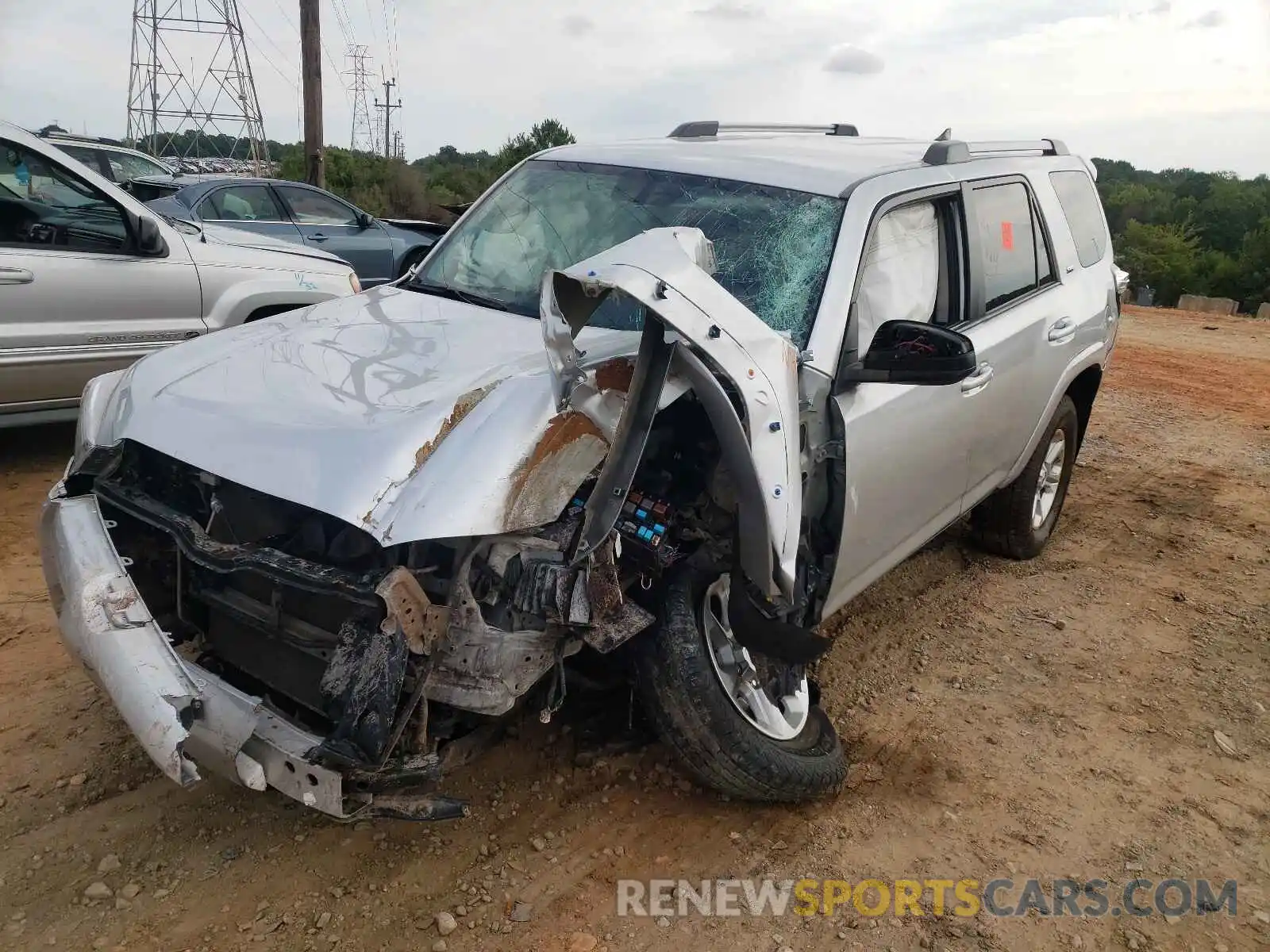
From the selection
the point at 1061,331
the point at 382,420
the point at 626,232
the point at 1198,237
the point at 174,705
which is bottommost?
the point at 174,705

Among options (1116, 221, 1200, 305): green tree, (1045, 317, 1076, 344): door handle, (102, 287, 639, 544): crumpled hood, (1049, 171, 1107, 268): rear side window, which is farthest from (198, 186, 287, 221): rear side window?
(1116, 221, 1200, 305): green tree

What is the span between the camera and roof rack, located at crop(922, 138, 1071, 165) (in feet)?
11.6

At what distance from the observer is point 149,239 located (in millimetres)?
5160

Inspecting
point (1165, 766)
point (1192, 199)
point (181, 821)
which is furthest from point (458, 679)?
point (1192, 199)

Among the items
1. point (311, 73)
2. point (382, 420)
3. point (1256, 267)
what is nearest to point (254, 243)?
point (382, 420)

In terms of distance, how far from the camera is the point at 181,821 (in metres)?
2.69

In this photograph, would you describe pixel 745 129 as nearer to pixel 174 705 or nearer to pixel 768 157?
pixel 768 157

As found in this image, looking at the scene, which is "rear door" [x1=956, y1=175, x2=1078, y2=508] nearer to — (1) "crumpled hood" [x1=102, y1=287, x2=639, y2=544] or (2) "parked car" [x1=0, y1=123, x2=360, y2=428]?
(1) "crumpled hood" [x1=102, y1=287, x2=639, y2=544]

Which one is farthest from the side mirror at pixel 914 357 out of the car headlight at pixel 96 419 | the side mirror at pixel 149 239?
the side mirror at pixel 149 239

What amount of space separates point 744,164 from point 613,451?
157 cm

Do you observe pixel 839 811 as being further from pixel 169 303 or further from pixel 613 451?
pixel 169 303

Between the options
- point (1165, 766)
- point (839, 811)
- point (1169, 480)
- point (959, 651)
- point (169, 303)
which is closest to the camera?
point (839, 811)

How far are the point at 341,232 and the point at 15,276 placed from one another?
4801 mm

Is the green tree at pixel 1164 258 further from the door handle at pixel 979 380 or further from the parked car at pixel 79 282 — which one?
the parked car at pixel 79 282
